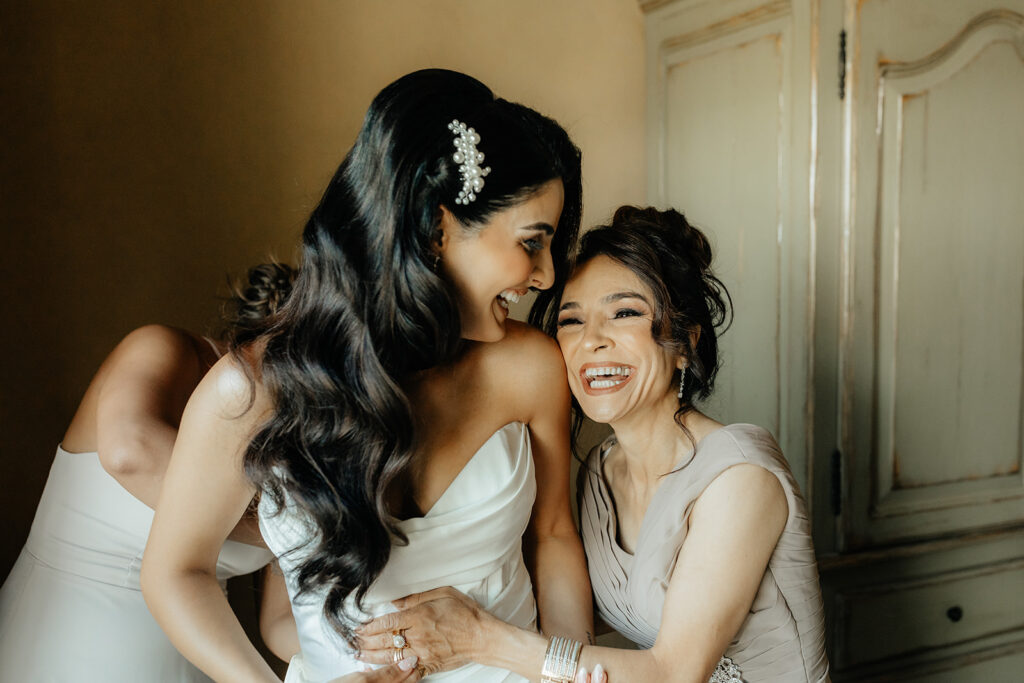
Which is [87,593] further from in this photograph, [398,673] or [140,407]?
[398,673]

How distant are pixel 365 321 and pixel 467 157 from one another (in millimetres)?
254

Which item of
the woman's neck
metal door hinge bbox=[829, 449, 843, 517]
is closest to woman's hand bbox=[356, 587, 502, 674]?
the woman's neck

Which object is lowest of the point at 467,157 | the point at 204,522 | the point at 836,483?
the point at 836,483

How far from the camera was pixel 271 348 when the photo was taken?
41.1 inches

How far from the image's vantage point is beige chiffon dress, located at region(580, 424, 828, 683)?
123 centimetres

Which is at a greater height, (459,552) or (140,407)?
(140,407)

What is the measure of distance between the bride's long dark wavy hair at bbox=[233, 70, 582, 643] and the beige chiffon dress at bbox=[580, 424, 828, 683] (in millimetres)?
456

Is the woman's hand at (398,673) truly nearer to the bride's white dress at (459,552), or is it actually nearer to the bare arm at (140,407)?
the bride's white dress at (459,552)

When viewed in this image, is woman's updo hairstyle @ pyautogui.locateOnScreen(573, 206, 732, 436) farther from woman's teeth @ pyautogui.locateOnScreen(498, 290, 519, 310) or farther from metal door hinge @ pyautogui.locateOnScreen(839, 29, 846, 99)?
metal door hinge @ pyautogui.locateOnScreen(839, 29, 846, 99)

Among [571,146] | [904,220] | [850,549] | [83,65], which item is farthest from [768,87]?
[83,65]

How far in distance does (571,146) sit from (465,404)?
439 millimetres

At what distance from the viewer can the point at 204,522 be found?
107 centimetres

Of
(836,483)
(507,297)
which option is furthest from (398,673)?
(836,483)

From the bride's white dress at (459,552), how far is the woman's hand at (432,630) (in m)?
0.02
